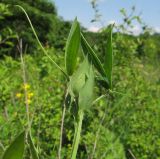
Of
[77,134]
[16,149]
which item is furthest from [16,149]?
[77,134]

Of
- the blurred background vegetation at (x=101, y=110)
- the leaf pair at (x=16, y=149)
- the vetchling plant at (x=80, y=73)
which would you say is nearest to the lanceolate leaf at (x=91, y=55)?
the vetchling plant at (x=80, y=73)

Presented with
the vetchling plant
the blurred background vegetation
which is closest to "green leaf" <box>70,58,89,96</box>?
the vetchling plant

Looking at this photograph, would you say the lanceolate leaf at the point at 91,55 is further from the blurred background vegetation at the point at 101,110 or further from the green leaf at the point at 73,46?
the blurred background vegetation at the point at 101,110

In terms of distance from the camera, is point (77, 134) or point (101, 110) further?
point (101, 110)

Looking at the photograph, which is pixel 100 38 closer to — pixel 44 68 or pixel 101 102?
pixel 44 68

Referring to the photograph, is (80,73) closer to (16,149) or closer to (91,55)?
(91,55)

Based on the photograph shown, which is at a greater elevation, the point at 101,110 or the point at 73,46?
the point at 73,46

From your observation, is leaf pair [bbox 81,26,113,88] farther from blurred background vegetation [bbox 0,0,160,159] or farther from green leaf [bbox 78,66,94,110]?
blurred background vegetation [bbox 0,0,160,159]
